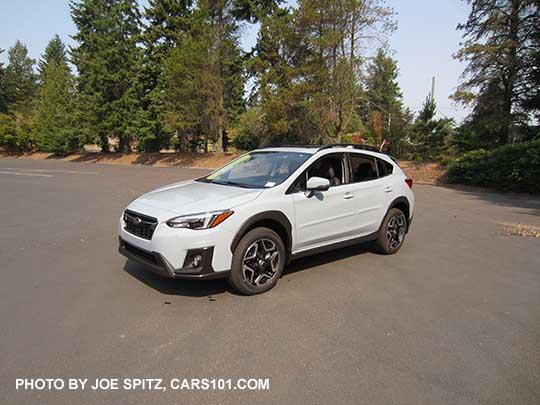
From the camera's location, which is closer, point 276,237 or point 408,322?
point 408,322

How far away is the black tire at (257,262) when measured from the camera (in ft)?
12.5

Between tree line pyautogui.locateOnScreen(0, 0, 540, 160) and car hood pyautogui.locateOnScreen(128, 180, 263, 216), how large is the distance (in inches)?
756

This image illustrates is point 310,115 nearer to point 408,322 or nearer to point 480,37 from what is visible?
point 480,37

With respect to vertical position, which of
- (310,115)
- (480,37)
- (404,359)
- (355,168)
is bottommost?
(404,359)

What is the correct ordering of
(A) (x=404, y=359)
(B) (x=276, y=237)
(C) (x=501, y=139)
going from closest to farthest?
(A) (x=404, y=359) < (B) (x=276, y=237) < (C) (x=501, y=139)

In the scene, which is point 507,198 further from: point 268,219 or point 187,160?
point 187,160

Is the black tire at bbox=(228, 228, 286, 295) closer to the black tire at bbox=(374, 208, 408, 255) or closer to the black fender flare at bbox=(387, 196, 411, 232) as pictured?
the black tire at bbox=(374, 208, 408, 255)

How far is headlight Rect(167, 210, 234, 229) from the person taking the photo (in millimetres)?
3553

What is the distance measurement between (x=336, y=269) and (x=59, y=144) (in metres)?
42.7

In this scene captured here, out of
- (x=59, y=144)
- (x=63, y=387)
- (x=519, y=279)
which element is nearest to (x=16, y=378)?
(x=63, y=387)

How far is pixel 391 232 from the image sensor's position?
570 centimetres

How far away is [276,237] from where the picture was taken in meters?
4.11

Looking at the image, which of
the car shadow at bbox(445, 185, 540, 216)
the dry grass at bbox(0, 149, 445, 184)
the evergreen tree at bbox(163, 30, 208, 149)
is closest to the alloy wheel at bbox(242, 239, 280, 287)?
the car shadow at bbox(445, 185, 540, 216)

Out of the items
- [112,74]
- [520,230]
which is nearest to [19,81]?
[112,74]
